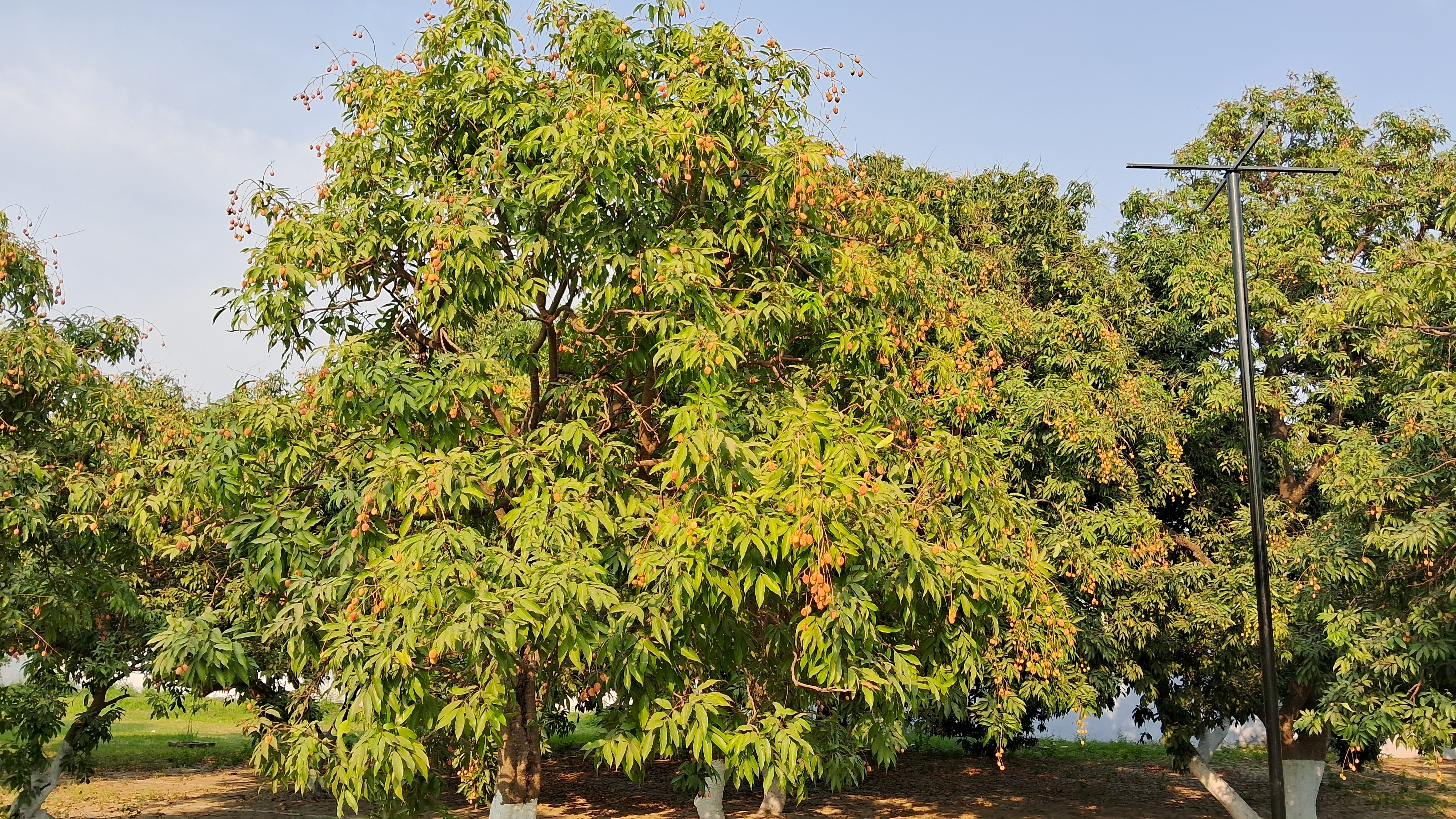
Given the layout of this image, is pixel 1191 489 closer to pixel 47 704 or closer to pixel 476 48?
pixel 476 48

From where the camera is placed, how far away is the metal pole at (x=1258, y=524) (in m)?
8.80

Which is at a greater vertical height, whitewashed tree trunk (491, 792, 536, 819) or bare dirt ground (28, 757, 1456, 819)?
whitewashed tree trunk (491, 792, 536, 819)

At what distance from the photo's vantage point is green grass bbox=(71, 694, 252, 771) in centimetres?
2458

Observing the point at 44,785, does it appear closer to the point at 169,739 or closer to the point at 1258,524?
the point at 1258,524

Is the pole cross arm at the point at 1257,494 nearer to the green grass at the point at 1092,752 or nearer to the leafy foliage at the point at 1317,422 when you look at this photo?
the leafy foliage at the point at 1317,422

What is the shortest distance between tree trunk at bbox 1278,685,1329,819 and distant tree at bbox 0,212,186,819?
1493 centimetres

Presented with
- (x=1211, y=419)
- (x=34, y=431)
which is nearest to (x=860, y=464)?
(x=34, y=431)

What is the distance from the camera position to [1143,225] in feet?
54.9

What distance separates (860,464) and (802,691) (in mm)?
1685

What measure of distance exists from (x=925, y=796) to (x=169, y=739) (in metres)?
20.2

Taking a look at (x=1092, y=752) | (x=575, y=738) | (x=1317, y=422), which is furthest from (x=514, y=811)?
(x=1092, y=752)

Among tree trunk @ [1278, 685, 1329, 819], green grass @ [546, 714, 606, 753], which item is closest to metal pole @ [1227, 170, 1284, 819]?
tree trunk @ [1278, 685, 1329, 819]

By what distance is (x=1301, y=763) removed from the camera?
51.5ft

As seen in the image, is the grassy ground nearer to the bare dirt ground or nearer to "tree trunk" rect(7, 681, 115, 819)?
the bare dirt ground
